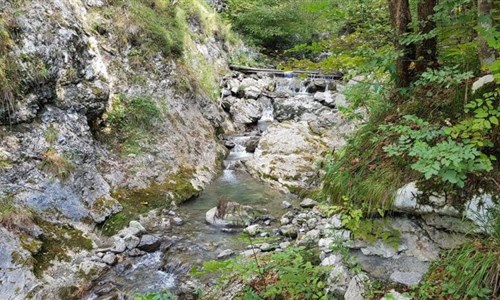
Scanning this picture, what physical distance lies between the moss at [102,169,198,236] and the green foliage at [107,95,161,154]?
0.92m

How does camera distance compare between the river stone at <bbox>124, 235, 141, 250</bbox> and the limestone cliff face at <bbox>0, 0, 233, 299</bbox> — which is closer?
the river stone at <bbox>124, 235, 141, 250</bbox>

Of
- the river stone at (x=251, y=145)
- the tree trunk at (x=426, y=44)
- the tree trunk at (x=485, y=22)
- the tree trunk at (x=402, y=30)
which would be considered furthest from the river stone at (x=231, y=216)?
the tree trunk at (x=485, y=22)

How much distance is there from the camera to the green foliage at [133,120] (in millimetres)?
7336

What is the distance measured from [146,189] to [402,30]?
5.03m

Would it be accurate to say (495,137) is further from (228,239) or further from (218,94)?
(218,94)

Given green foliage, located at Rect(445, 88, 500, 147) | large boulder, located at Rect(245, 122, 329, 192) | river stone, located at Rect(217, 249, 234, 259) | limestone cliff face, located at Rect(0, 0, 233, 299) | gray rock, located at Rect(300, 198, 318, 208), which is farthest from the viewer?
large boulder, located at Rect(245, 122, 329, 192)

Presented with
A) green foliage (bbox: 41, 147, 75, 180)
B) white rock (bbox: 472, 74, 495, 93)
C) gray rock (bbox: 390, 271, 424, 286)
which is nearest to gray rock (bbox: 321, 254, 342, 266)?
gray rock (bbox: 390, 271, 424, 286)

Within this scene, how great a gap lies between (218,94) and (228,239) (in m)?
6.75

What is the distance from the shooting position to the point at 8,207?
15.5 feet

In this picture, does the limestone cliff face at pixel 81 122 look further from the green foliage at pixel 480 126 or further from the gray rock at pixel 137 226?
the green foliage at pixel 480 126

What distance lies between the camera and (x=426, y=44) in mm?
3004

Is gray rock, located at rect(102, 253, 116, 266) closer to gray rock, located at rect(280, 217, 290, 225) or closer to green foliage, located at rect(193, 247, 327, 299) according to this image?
green foliage, located at rect(193, 247, 327, 299)

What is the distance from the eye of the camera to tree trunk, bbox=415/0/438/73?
2893mm

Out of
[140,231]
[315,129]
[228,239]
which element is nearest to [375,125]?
[228,239]
